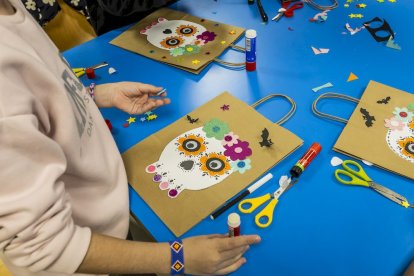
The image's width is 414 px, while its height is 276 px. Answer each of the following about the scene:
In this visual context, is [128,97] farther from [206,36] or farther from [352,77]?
[352,77]

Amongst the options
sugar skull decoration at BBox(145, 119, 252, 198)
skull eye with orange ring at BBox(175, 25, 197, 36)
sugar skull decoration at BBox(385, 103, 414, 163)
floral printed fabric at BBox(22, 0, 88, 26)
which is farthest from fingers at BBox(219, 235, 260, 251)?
floral printed fabric at BBox(22, 0, 88, 26)

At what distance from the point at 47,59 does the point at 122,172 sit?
250 millimetres

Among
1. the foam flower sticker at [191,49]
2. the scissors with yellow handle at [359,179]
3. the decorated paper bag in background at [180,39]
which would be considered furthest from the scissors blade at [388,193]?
the foam flower sticker at [191,49]

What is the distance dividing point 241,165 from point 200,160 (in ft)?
0.28

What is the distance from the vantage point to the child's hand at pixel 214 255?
556mm

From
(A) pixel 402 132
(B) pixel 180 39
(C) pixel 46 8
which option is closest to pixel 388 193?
(A) pixel 402 132

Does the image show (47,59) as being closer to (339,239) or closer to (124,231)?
(124,231)

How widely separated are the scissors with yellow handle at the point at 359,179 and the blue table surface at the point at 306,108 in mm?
10

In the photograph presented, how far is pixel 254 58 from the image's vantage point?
91 centimetres

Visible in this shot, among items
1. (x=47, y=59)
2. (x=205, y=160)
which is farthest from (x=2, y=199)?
(x=205, y=160)

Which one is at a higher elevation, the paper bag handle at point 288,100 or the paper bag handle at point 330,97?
the paper bag handle at point 330,97

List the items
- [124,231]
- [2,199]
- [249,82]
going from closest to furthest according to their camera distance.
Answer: [2,199] → [124,231] → [249,82]

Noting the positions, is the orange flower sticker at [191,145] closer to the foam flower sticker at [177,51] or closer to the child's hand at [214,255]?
the child's hand at [214,255]

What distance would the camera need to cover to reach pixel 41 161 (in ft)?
1.46
